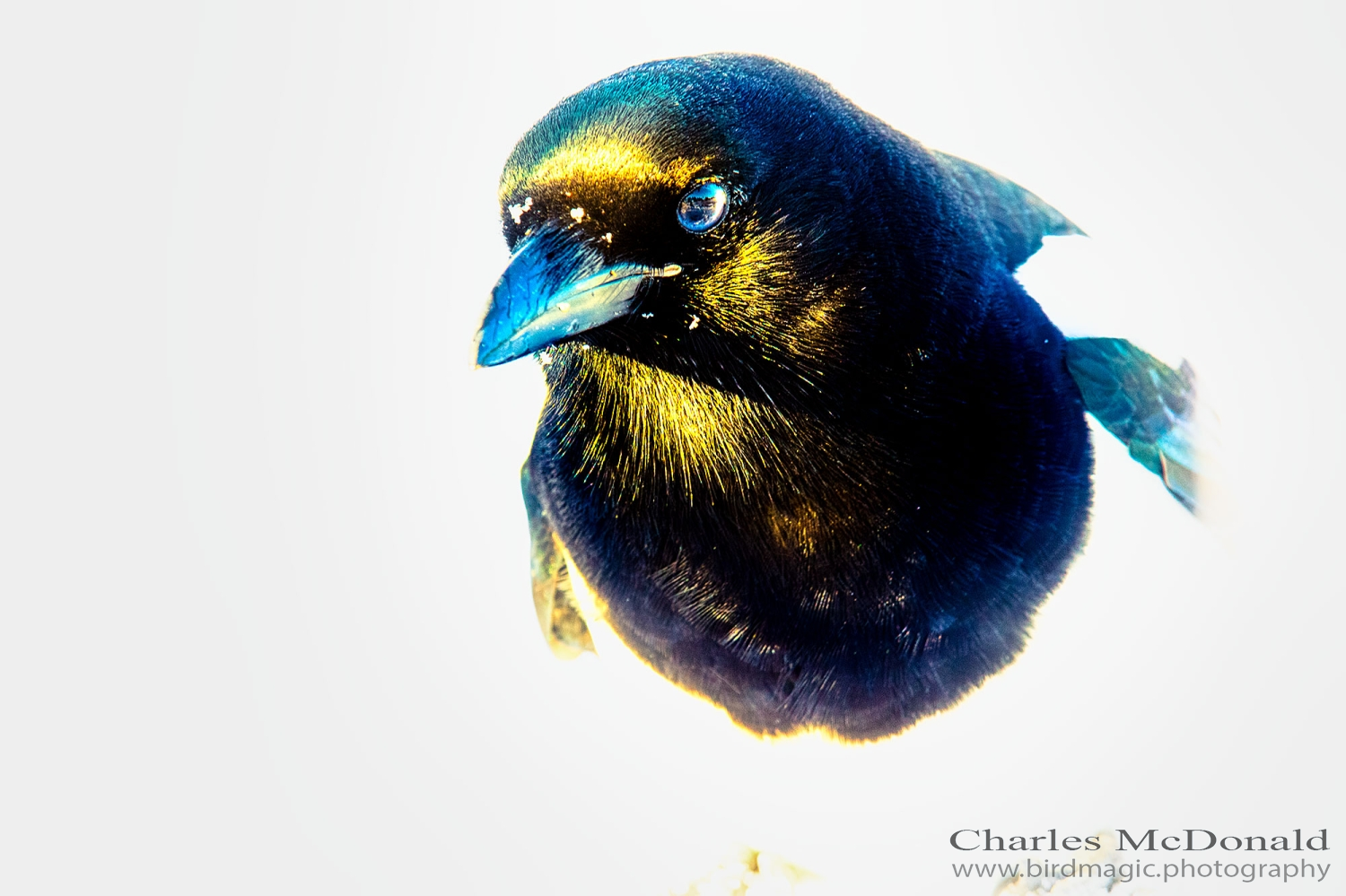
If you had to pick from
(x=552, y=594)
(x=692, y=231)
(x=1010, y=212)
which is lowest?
(x=552, y=594)

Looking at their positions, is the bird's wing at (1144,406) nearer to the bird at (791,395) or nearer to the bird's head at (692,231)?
the bird at (791,395)

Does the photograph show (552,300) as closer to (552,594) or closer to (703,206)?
(703,206)

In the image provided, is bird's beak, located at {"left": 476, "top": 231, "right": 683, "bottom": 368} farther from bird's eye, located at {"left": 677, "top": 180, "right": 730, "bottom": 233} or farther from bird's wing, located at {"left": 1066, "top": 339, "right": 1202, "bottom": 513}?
bird's wing, located at {"left": 1066, "top": 339, "right": 1202, "bottom": 513}

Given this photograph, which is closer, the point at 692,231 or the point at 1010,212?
the point at 692,231

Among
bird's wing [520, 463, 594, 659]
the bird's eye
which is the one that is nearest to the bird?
the bird's eye

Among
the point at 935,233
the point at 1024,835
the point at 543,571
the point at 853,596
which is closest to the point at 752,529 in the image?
the point at 853,596

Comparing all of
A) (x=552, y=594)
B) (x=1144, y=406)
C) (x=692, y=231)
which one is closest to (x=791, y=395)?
(x=692, y=231)

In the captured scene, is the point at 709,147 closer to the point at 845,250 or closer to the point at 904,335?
the point at 845,250

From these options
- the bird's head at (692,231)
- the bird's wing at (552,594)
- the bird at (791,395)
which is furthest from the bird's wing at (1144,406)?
the bird's wing at (552,594)
